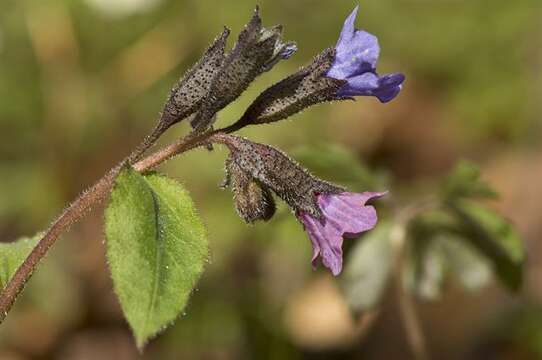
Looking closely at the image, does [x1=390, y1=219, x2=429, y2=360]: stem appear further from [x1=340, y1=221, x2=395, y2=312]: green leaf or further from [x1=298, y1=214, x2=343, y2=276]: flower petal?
[x1=298, y1=214, x2=343, y2=276]: flower petal

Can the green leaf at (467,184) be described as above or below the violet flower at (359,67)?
below

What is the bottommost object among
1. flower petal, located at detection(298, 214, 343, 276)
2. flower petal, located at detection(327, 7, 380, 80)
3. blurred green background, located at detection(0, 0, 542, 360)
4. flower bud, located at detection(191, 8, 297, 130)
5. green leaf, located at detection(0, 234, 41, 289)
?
blurred green background, located at detection(0, 0, 542, 360)

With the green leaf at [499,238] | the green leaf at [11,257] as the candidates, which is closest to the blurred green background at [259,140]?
the green leaf at [499,238]

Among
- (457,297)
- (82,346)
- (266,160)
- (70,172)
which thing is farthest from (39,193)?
(266,160)

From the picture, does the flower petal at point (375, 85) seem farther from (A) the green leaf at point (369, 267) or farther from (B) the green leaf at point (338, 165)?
(A) the green leaf at point (369, 267)

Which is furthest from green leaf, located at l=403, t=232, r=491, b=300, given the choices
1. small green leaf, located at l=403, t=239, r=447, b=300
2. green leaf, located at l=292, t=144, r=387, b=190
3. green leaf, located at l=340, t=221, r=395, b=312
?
green leaf, located at l=292, t=144, r=387, b=190

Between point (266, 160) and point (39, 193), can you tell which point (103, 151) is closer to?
point (39, 193)
